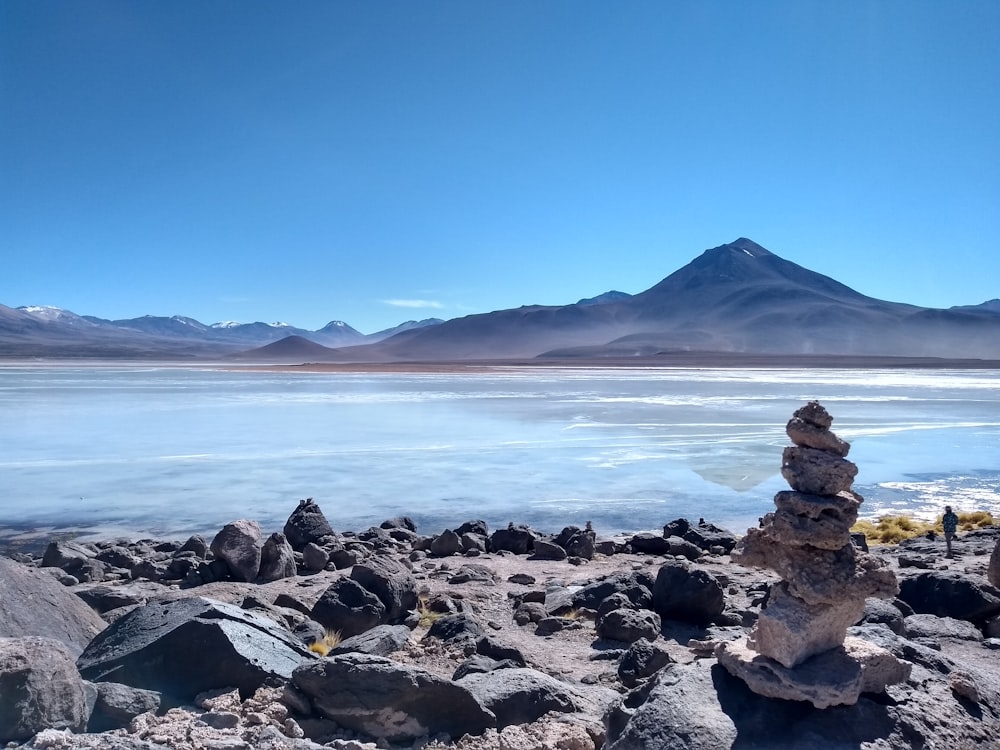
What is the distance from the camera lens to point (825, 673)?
124 inches

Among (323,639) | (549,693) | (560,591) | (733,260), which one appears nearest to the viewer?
(549,693)

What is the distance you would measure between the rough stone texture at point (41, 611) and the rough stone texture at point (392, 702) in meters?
1.46

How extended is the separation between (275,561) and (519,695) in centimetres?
364

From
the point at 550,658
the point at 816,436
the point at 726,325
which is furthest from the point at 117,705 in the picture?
the point at 726,325

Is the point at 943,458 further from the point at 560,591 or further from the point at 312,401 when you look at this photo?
the point at 312,401

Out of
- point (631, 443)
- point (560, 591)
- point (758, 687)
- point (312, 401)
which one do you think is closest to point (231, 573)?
point (560, 591)

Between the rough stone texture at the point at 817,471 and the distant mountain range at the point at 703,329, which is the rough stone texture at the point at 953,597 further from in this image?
the distant mountain range at the point at 703,329

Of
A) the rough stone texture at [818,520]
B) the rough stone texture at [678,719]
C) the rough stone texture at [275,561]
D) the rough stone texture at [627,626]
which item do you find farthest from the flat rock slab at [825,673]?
the rough stone texture at [275,561]

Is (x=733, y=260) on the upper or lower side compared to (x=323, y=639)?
upper

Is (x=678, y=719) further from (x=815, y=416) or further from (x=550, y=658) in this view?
(x=550, y=658)

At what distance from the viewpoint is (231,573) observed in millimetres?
6898

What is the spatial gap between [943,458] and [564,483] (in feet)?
24.5

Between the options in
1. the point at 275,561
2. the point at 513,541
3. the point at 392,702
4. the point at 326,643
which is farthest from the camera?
the point at 513,541

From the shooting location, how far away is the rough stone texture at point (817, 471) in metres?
3.37
